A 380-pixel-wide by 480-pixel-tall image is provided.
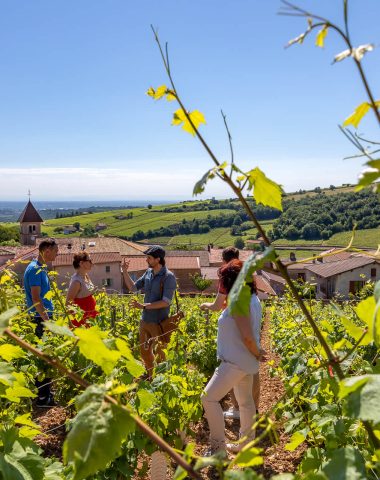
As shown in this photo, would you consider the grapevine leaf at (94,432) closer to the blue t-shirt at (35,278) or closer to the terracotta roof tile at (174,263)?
the blue t-shirt at (35,278)

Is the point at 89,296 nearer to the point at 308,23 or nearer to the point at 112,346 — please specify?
the point at 112,346

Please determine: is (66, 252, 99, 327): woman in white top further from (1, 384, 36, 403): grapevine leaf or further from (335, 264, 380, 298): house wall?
(335, 264, 380, 298): house wall

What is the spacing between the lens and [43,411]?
5.31 metres

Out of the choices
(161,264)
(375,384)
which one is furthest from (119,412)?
(161,264)

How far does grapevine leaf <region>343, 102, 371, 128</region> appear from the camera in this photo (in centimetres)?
77

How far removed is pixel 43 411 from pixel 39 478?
13.9 feet

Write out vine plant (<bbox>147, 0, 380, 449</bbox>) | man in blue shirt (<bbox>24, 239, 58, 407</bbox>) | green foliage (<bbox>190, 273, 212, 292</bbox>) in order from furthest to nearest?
green foliage (<bbox>190, 273, 212, 292</bbox>), man in blue shirt (<bbox>24, 239, 58, 407</bbox>), vine plant (<bbox>147, 0, 380, 449</bbox>)

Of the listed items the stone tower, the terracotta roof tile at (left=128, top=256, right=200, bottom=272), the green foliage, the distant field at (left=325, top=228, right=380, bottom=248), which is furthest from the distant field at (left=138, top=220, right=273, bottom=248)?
the green foliage

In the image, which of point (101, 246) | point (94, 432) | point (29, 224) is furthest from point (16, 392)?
point (29, 224)

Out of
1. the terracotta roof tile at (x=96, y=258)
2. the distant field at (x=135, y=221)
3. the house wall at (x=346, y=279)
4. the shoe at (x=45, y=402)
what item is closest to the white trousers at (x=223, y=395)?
the shoe at (x=45, y=402)

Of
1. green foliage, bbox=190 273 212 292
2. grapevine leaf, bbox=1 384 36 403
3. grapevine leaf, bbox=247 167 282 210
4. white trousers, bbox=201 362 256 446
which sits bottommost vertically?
green foliage, bbox=190 273 212 292

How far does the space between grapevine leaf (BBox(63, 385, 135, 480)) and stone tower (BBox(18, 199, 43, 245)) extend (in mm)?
65051

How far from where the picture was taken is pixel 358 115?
798 millimetres

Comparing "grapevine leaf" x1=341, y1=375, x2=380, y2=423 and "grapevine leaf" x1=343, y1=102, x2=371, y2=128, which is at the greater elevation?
"grapevine leaf" x1=343, y1=102, x2=371, y2=128
